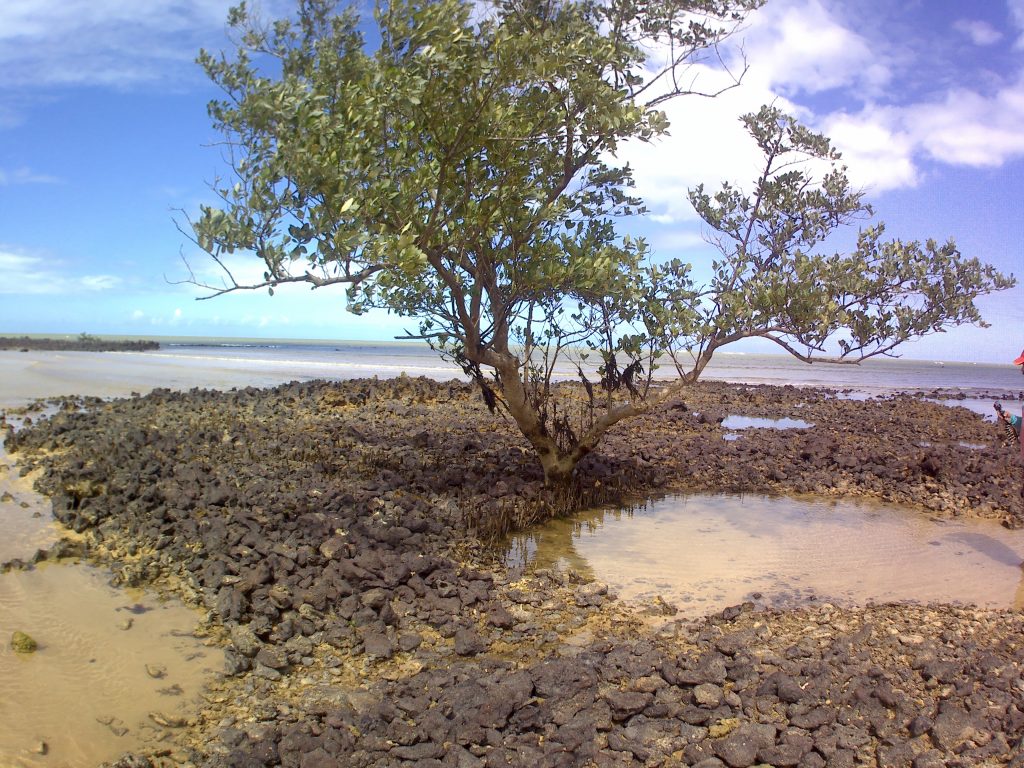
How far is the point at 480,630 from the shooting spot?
237 inches

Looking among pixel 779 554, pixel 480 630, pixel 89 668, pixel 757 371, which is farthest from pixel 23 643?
pixel 757 371

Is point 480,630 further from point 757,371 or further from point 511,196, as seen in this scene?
point 757,371

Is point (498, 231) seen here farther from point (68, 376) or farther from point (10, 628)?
point (68, 376)

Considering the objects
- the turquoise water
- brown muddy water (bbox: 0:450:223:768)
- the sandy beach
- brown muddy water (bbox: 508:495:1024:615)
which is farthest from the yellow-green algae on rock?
the turquoise water

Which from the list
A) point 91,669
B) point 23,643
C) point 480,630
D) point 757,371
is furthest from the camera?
point 757,371

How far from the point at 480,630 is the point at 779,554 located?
162 inches

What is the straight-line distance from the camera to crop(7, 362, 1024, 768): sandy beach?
419 centimetres

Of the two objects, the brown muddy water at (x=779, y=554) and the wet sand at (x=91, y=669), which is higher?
the brown muddy water at (x=779, y=554)

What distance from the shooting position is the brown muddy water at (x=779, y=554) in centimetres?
718

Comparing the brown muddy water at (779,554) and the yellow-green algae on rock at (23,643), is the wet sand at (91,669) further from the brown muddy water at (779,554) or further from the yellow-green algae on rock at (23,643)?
the brown muddy water at (779,554)

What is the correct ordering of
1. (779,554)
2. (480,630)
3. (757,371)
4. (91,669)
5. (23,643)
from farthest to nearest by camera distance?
(757,371), (779,554), (480,630), (23,643), (91,669)

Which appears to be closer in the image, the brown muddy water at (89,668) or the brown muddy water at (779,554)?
the brown muddy water at (89,668)

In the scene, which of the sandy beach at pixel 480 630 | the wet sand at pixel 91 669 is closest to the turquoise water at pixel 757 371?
the sandy beach at pixel 480 630

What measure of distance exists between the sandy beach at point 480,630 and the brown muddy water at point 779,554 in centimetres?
33
